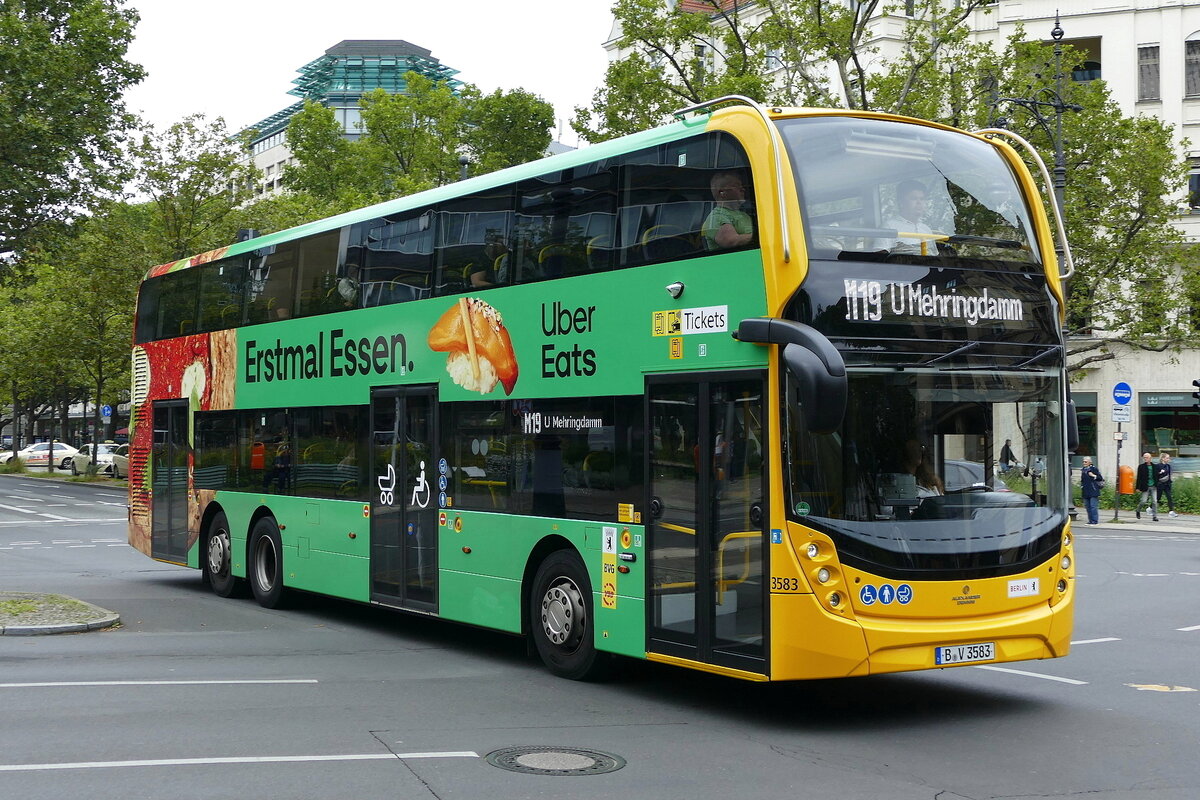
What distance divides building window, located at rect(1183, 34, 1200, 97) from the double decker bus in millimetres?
40664

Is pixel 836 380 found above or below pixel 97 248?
below

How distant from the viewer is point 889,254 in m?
9.32

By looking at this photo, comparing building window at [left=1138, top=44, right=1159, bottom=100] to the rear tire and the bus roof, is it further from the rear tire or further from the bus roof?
the rear tire

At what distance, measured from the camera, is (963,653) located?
361 inches

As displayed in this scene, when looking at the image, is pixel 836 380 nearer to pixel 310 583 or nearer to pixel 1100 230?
pixel 310 583

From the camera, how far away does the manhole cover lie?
7.86 meters

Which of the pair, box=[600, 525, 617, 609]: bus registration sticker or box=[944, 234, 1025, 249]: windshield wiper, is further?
box=[600, 525, 617, 609]: bus registration sticker

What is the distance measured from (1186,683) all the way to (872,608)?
12.4ft

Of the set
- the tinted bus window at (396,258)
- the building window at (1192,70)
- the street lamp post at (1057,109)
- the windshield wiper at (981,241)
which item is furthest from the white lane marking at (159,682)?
the building window at (1192,70)

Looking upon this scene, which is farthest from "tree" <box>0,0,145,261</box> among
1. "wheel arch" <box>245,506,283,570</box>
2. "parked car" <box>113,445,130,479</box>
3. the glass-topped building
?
the glass-topped building

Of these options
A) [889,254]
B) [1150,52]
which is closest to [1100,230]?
[1150,52]

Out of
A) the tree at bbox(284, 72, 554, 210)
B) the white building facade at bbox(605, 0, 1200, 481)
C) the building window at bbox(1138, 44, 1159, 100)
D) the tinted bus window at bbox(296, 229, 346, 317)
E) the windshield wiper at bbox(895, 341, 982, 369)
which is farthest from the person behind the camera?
the tree at bbox(284, 72, 554, 210)

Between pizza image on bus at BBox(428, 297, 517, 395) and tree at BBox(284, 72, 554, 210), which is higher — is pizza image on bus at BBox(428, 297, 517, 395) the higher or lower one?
the lower one

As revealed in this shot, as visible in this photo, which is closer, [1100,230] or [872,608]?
[872,608]
